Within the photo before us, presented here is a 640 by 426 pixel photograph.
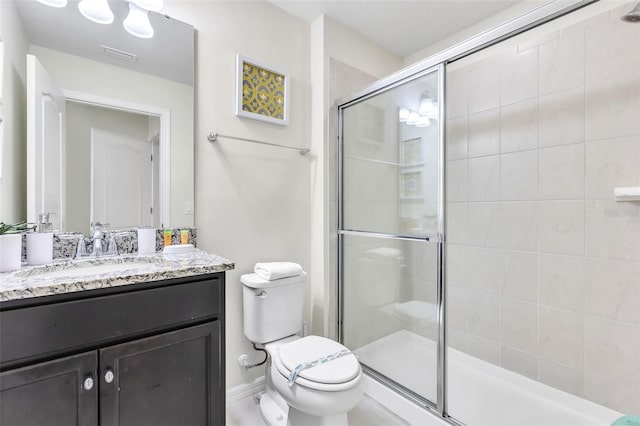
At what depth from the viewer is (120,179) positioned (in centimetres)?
145

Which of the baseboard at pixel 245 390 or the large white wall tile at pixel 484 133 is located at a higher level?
the large white wall tile at pixel 484 133

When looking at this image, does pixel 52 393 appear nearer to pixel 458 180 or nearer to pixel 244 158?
pixel 244 158

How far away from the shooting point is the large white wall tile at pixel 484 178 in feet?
6.40

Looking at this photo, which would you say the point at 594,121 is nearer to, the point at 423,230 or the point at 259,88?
the point at 423,230

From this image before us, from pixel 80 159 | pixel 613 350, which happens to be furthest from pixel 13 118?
pixel 613 350

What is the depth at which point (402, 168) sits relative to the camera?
189 centimetres

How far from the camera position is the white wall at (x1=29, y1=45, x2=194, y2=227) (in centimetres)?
129

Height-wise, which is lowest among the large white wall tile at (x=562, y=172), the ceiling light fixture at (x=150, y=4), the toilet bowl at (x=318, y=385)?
the toilet bowl at (x=318, y=385)

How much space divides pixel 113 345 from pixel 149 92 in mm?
1203

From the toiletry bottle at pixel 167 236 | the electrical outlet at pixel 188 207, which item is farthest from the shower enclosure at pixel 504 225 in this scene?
the toiletry bottle at pixel 167 236

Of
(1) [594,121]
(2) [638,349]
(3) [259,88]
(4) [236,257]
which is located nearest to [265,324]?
(4) [236,257]

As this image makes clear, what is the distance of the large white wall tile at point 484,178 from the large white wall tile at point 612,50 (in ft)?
2.05

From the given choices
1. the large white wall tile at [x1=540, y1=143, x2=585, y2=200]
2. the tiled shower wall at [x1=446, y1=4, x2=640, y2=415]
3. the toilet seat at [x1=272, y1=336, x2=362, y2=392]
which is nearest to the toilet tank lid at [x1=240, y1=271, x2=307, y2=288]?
the toilet seat at [x1=272, y1=336, x2=362, y2=392]

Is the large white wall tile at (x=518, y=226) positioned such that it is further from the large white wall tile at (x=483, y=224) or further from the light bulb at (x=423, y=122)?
the light bulb at (x=423, y=122)
